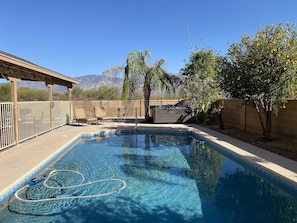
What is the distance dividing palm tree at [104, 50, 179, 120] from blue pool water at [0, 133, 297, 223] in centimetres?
830

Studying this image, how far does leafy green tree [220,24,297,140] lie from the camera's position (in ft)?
22.2

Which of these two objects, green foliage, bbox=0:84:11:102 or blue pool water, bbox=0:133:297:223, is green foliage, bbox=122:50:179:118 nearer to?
blue pool water, bbox=0:133:297:223

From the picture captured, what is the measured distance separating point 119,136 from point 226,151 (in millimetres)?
5779

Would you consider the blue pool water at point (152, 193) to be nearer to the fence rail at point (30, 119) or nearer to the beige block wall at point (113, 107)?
the fence rail at point (30, 119)

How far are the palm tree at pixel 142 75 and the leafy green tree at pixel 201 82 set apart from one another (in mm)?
1662

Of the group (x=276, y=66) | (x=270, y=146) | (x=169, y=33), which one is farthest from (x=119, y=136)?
(x=169, y=33)

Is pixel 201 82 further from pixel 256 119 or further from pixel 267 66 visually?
pixel 267 66

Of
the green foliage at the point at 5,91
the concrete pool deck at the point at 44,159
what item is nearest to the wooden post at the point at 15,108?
the concrete pool deck at the point at 44,159

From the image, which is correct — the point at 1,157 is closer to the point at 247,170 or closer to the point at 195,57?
the point at 247,170

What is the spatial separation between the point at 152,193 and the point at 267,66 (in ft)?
16.3

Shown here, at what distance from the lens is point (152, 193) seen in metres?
4.73

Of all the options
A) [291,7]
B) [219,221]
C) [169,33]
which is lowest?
[219,221]

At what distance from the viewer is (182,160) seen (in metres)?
7.17

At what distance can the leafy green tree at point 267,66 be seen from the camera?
6757 millimetres
